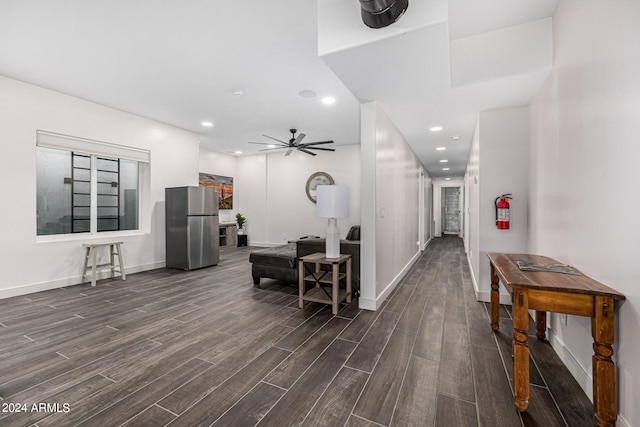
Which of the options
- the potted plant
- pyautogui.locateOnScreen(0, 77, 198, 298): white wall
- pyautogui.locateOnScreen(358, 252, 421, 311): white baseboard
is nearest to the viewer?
pyautogui.locateOnScreen(358, 252, 421, 311): white baseboard

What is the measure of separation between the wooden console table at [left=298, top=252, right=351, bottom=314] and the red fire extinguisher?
6.02 ft

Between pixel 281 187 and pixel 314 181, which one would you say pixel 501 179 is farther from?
pixel 281 187

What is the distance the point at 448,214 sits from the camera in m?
13.0

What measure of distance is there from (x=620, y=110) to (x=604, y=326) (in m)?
1.08

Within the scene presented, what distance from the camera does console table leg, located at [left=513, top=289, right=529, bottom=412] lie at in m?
1.53

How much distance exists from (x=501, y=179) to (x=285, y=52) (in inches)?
114

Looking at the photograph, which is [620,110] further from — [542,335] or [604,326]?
[542,335]

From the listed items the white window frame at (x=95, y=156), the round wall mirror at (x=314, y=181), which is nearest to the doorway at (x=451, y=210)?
the round wall mirror at (x=314, y=181)

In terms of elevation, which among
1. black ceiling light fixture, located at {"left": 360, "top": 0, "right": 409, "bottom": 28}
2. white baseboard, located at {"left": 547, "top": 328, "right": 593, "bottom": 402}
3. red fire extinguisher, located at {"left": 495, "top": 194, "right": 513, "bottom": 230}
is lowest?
white baseboard, located at {"left": 547, "top": 328, "right": 593, "bottom": 402}

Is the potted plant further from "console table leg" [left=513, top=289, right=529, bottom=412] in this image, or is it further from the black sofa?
"console table leg" [left=513, top=289, right=529, bottom=412]

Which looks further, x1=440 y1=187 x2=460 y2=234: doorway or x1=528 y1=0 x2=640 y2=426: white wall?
x1=440 y1=187 x2=460 y2=234: doorway

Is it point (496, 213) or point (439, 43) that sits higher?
point (439, 43)

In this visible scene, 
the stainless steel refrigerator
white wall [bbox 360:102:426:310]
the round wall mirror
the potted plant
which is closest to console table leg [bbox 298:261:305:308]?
white wall [bbox 360:102:426:310]

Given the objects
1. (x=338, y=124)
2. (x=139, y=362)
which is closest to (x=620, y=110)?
(x=139, y=362)
